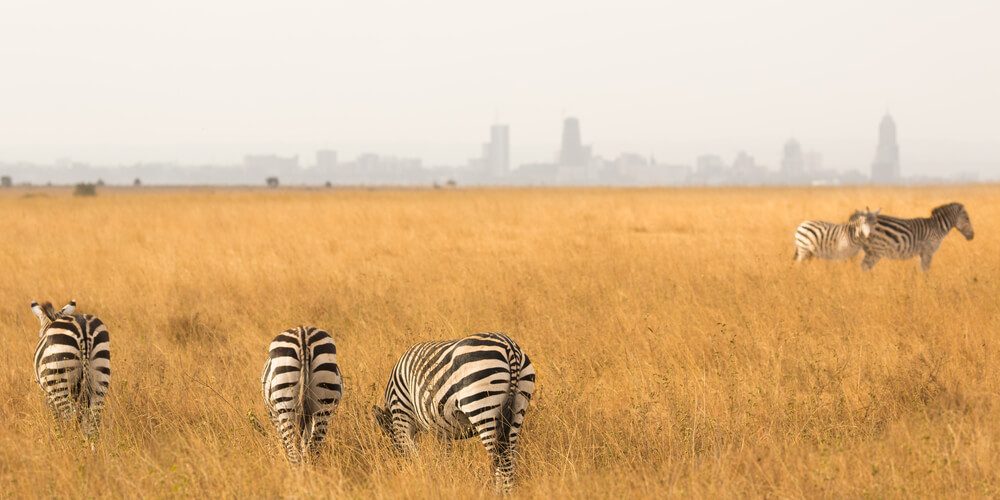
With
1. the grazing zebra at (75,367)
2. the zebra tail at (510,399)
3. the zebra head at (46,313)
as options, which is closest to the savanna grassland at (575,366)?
the grazing zebra at (75,367)

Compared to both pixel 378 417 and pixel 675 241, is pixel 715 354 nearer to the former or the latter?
pixel 378 417

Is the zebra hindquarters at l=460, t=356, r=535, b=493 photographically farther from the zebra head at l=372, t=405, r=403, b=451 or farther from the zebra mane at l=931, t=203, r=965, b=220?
the zebra mane at l=931, t=203, r=965, b=220

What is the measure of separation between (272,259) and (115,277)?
279 centimetres

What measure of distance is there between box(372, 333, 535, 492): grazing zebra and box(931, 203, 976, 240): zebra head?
37.5 ft

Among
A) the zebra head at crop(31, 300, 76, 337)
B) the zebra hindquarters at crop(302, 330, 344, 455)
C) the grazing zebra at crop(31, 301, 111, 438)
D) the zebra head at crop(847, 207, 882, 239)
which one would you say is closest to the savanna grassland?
the grazing zebra at crop(31, 301, 111, 438)

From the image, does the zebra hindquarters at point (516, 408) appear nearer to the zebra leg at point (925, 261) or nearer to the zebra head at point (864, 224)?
the zebra head at point (864, 224)

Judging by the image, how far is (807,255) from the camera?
14039 mm

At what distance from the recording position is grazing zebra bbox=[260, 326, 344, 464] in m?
4.50

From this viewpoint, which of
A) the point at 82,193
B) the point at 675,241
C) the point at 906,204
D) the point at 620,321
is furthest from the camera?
the point at 82,193

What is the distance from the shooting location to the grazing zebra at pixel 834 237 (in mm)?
12797

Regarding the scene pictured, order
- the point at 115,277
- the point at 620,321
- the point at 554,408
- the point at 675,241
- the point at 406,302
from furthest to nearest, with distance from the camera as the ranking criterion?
the point at 675,241, the point at 115,277, the point at 406,302, the point at 620,321, the point at 554,408

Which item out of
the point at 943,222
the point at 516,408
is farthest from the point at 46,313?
the point at 943,222

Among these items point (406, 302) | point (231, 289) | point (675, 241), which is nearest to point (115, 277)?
point (231, 289)

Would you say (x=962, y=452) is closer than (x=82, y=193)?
Yes
